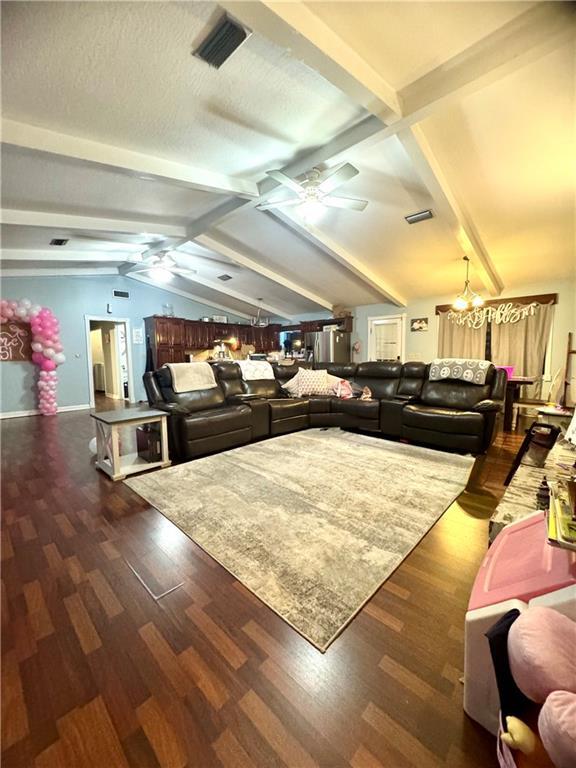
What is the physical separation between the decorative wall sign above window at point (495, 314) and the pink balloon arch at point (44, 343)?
760 centimetres

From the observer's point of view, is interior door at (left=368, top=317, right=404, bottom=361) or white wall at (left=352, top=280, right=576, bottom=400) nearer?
white wall at (left=352, top=280, right=576, bottom=400)

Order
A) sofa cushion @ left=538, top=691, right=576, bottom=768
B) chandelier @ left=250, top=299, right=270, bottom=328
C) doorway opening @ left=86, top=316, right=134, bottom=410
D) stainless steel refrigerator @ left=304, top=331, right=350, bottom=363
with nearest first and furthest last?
sofa cushion @ left=538, top=691, right=576, bottom=768
doorway opening @ left=86, top=316, right=134, bottom=410
stainless steel refrigerator @ left=304, top=331, right=350, bottom=363
chandelier @ left=250, top=299, right=270, bottom=328

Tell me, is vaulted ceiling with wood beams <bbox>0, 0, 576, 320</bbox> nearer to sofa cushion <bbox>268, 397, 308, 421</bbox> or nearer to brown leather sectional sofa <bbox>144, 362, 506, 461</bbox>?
brown leather sectional sofa <bbox>144, 362, 506, 461</bbox>

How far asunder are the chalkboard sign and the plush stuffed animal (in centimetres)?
771

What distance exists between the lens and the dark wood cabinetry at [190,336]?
7.63m

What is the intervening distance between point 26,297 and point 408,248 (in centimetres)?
704

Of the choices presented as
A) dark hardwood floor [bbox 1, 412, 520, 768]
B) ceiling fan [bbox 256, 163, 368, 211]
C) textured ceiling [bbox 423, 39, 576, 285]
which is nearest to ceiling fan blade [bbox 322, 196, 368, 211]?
ceiling fan [bbox 256, 163, 368, 211]

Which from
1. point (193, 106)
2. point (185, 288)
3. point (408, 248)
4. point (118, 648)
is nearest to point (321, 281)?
point (408, 248)

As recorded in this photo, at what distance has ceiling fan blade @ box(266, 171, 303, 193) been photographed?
271 centimetres

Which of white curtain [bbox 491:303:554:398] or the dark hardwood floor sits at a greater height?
white curtain [bbox 491:303:554:398]

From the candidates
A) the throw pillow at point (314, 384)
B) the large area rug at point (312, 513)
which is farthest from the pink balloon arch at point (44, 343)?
the throw pillow at point (314, 384)

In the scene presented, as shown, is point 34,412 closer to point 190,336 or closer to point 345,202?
point 190,336

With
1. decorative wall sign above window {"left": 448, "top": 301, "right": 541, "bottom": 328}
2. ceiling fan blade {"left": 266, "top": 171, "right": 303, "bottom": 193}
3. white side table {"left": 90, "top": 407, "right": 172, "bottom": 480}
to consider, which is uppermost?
ceiling fan blade {"left": 266, "top": 171, "right": 303, "bottom": 193}

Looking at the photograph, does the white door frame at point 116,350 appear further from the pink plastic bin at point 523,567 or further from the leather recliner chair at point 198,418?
the pink plastic bin at point 523,567
